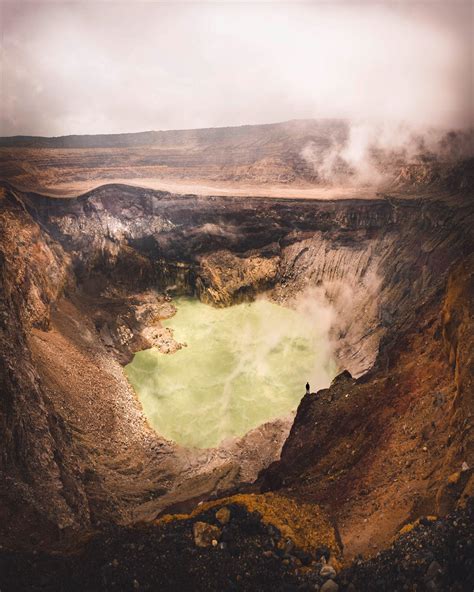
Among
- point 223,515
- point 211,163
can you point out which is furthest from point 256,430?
point 211,163

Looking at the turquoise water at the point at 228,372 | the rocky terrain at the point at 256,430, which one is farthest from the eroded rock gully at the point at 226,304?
the turquoise water at the point at 228,372

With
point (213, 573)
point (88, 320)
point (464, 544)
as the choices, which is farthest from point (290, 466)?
point (88, 320)

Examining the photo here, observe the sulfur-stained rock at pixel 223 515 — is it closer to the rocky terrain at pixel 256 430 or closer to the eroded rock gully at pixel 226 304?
the rocky terrain at pixel 256 430

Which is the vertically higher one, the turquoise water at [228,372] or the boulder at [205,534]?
the turquoise water at [228,372]

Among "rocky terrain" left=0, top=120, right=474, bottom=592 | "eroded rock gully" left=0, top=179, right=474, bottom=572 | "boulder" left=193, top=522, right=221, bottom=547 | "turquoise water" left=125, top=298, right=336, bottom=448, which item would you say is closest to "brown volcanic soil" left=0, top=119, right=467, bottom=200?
"rocky terrain" left=0, top=120, right=474, bottom=592

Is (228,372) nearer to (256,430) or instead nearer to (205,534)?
(256,430)

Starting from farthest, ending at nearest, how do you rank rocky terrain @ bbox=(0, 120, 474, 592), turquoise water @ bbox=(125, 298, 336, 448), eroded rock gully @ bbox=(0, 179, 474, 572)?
turquoise water @ bbox=(125, 298, 336, 448)
eroded rock gully @ bbox=(0, 179, 474, 572)
rocky terrain @ bbox=(0, 120, 474, 592)

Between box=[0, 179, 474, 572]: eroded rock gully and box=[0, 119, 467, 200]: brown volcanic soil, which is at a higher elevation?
box=[0, 119, 467, 200]: brown volcanic soil

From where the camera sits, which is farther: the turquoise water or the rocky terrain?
the turquoise water

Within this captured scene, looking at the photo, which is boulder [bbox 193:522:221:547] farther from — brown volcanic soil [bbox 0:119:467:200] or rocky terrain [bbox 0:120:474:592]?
brown volcanic soil [bbox 0:119:467:200]
